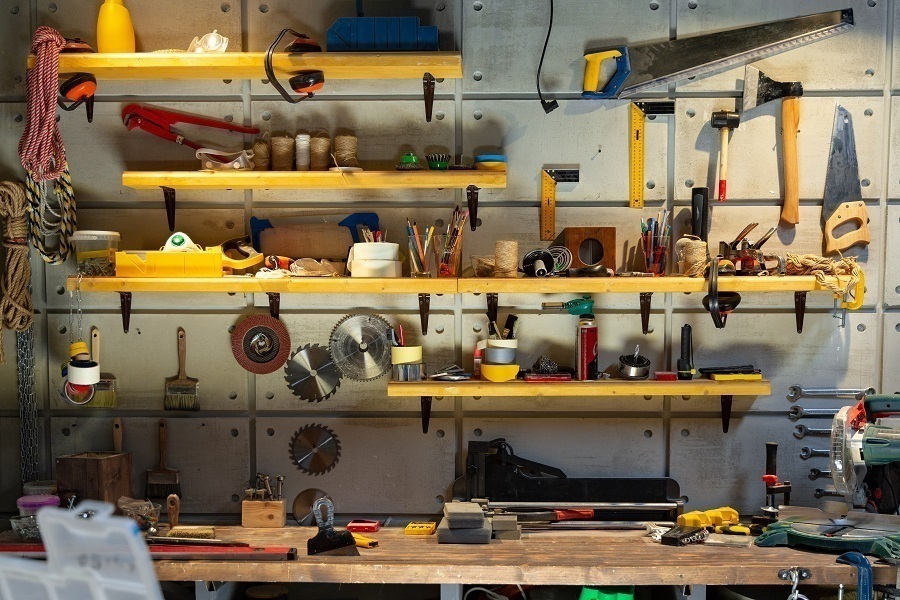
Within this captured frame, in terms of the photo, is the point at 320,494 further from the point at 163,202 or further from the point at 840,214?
the point at 840,214

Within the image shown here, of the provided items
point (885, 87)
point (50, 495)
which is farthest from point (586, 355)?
point (50, 495)

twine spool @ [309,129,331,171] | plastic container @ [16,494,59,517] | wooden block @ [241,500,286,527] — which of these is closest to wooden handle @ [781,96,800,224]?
twine spool @ [309,129,331,171]

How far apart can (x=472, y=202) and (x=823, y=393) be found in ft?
5.75

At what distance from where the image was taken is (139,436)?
3.87 m

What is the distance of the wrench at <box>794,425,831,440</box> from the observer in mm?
3785

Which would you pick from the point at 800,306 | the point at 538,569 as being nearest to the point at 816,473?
the point at 800,306

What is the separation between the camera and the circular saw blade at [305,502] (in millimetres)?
3803

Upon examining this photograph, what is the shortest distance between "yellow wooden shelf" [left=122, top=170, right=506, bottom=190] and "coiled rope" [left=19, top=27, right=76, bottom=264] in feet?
1.09

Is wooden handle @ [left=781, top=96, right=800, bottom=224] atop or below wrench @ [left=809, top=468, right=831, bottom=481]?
atop

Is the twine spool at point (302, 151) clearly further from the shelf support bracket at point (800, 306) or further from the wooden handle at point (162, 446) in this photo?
the shelf support bracket at point (800, 306)

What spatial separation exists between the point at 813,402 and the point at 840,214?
0.83 meters

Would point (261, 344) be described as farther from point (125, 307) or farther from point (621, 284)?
point (621, 284)

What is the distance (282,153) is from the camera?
365cm

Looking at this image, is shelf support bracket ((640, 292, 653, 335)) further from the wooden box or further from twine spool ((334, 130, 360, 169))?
the wooden box
